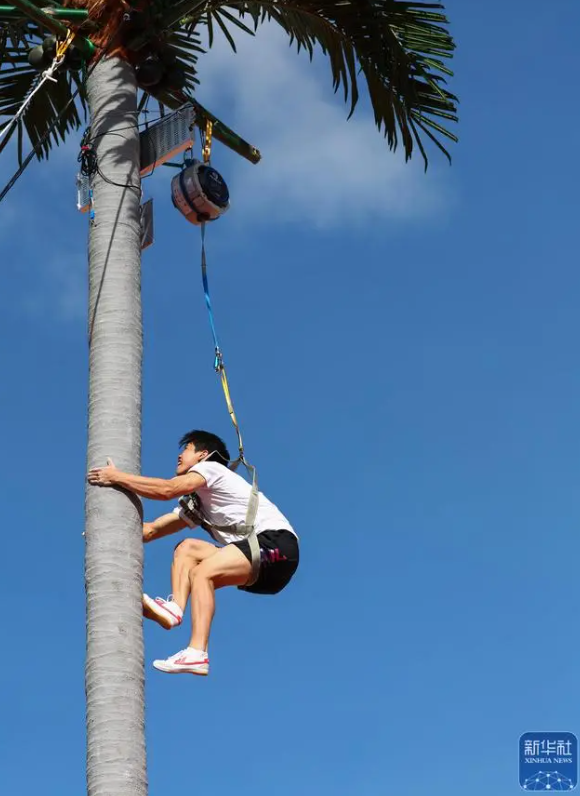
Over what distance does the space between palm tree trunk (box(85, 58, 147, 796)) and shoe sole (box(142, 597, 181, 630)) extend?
18.0 inches

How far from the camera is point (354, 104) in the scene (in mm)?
10398

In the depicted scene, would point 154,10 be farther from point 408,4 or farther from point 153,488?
point 153,488

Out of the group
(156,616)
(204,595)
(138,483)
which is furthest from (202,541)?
(138,483)

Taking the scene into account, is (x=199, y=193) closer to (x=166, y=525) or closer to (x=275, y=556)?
(x=166, y=525)

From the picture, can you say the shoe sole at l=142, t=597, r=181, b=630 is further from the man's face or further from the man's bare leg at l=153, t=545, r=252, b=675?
Answer: the man's face

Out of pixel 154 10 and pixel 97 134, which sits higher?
pixel 154 10

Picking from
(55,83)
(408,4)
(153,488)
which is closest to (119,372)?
(153,488)

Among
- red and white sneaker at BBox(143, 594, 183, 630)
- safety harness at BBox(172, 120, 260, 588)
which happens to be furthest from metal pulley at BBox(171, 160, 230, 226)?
red and white sneaker at BBox(143, 594, 183, 630)

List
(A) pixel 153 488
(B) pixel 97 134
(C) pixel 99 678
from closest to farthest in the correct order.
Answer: (C) pixel 99 678 → (A) pixel 153 488 → (B) pixel 97 134

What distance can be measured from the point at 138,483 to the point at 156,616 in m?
0.84

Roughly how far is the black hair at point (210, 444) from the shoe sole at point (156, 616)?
3.65 feet

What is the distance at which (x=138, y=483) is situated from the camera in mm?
7898

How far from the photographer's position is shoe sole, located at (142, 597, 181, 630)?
8.19m

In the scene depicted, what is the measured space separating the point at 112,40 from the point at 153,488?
296 centimetres
